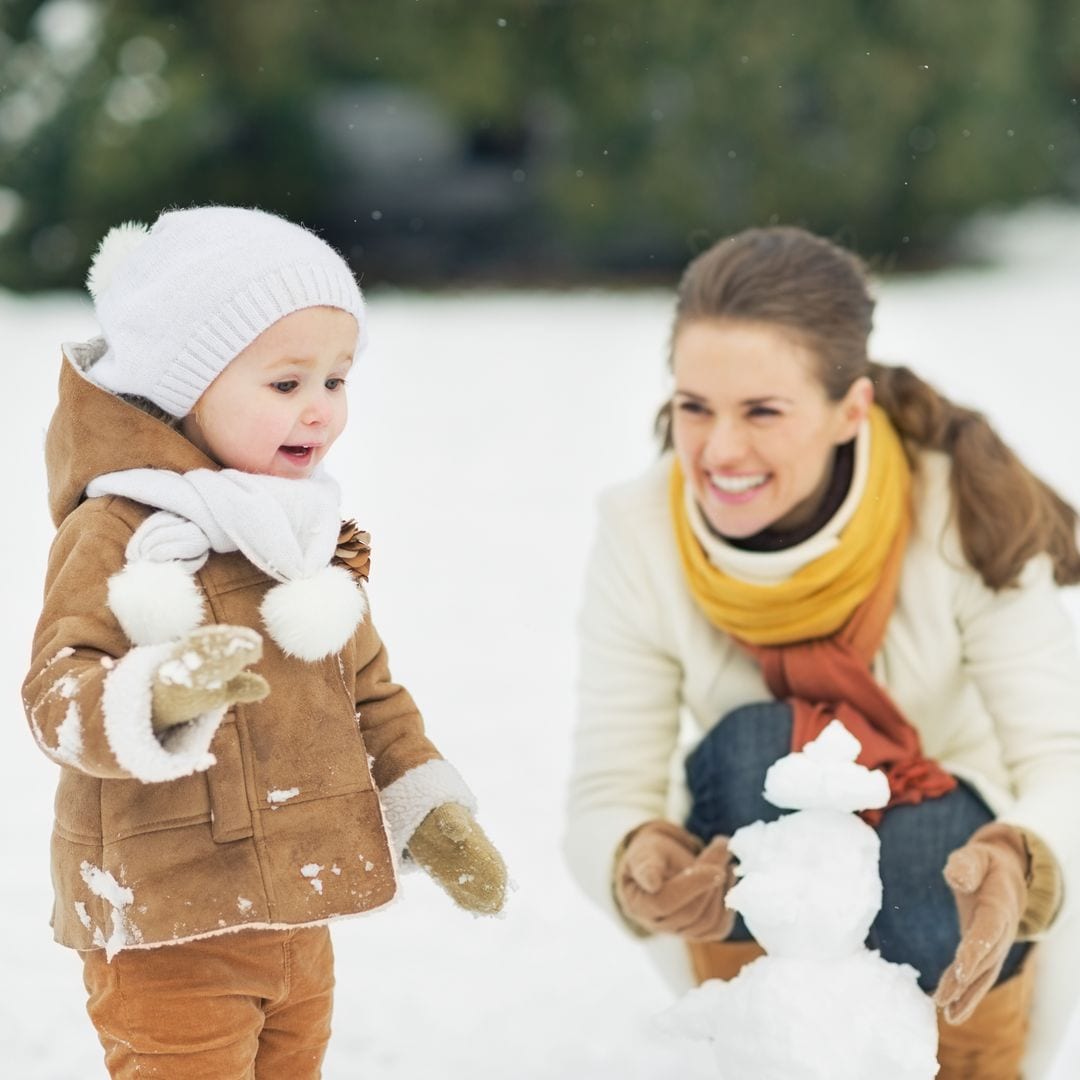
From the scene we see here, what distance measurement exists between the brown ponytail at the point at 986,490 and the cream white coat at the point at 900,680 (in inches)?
1.3

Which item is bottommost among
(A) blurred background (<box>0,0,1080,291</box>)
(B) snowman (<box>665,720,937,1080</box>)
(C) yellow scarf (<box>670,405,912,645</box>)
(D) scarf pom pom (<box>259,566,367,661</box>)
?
(B) snowman (<box>665,720,937,1080</box>)

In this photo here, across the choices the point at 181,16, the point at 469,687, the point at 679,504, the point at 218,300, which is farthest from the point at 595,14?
the point at 218,300

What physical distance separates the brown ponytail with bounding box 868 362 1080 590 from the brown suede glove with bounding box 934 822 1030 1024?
1.57 ft

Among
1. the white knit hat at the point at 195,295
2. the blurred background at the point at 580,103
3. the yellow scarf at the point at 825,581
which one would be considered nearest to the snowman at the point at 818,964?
the yellow scarf at the point at 825,581

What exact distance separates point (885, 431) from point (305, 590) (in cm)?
115

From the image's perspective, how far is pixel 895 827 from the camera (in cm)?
226

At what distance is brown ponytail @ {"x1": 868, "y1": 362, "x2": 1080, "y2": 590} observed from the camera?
7.70 feet

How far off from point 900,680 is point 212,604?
4.10ft

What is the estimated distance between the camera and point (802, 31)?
1029 cm

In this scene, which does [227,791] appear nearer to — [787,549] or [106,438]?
[106,438]

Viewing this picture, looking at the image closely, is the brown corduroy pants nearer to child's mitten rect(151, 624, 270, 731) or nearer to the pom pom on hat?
child's mitten rect(151, 624, 270, 731)

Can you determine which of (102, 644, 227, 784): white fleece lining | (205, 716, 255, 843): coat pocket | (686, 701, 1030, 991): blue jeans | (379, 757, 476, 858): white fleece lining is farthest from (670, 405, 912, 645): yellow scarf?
(102, 644, 227, 784): white fleece lining

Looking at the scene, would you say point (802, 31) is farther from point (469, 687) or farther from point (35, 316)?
point (469, 687)

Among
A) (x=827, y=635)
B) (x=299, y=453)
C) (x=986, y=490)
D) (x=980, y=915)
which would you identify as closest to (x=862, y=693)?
(x=827, y=635)
